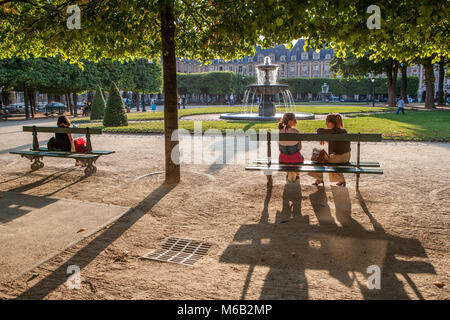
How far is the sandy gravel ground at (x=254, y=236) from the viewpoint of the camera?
11.0 feet

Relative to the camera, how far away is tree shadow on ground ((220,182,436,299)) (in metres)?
3.36

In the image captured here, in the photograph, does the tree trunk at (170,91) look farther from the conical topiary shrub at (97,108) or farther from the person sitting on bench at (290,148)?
the conical topiary shrub at (97,108)

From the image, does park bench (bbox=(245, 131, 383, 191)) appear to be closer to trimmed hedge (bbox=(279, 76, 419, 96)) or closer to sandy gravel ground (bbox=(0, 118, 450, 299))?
sandy gravel ground (bbox=(0, 118, 450, 299))

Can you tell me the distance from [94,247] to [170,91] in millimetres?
3618

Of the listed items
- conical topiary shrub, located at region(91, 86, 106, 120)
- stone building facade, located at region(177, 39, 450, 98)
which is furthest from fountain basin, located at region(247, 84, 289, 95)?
stone building facade, located at region(177, 39, 450, 98)

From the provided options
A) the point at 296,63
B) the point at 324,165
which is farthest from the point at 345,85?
the point at 324,165

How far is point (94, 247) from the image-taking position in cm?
432

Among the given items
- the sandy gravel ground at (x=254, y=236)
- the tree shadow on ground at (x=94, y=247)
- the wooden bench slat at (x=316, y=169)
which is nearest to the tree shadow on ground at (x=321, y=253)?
the sandy gravel ground at (x=254, y=236)

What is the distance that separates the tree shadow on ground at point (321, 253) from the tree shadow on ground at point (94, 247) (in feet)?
4.76

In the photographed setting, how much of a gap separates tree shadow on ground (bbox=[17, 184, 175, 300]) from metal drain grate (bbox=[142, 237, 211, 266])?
2.08 ft

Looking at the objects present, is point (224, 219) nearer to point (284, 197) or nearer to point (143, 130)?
point (284, 197)

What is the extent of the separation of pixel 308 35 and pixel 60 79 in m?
31.3

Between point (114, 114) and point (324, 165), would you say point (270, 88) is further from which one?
point (324, 165)

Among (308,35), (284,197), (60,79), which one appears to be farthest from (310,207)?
(60,79)
